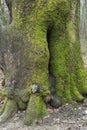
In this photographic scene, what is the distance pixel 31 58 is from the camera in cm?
623

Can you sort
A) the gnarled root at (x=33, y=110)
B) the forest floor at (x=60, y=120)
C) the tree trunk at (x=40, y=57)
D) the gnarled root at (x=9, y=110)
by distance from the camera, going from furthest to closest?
1. the gnarled root at (x=9, y=110)
2. the tree trunk at (x=40, y=57)
3. the gnarled root at (x=33, y=110)
4. the forest floor at (x=60, y=120)

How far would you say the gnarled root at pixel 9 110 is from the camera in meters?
6.29

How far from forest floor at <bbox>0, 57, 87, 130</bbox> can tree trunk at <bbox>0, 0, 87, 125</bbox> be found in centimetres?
15

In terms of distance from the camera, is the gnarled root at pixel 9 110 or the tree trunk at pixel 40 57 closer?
the tree trunk at pixel 40 57

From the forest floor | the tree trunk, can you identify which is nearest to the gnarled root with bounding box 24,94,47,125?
the tree trunk

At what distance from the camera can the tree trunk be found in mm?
6184

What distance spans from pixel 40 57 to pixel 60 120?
147cm

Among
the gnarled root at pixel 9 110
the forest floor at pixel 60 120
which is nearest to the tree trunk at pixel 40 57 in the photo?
the gnarled root at pixel 9 110

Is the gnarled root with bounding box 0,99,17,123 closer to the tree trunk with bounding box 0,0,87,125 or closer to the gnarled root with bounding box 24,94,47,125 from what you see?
the tree trunk with bounding box 0,0,87,125

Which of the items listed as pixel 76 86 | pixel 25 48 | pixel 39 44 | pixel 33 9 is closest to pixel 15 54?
pixel 25 48

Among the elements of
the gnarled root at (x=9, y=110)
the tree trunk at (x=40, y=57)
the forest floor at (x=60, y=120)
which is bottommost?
the forest floor at (x=60, y=120)

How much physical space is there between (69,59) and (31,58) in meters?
1.06

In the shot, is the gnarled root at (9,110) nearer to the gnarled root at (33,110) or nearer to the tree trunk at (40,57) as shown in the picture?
the tree trunk at (40,57)

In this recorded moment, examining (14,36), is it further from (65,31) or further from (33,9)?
(65,31)
